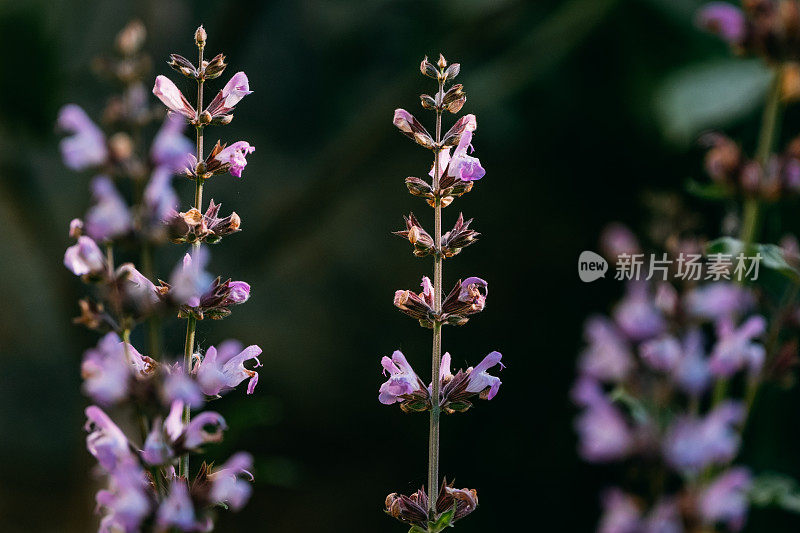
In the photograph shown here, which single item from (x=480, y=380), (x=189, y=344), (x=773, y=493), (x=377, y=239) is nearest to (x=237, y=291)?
(x=189, y=344)

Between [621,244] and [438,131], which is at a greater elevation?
[438,131]

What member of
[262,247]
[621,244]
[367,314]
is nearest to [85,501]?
[262,247]

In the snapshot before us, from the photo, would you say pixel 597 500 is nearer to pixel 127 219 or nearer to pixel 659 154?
pixel 659 154

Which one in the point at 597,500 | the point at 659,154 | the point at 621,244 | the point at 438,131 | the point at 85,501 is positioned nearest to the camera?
the point at 621,244

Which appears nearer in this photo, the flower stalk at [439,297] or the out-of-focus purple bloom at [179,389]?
the out-of-focus purple bloom at [179,389]

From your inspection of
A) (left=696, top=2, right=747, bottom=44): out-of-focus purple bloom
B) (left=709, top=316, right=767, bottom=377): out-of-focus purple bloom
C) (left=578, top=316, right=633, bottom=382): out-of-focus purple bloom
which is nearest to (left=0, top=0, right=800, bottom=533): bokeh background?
(left=696, top=2, right=747, bottom=44): out-of-focus purple bloom

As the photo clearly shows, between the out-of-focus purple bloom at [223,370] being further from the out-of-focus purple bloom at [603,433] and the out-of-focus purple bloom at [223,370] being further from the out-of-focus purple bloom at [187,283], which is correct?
the out-of-focus purple bloom at [603,433]

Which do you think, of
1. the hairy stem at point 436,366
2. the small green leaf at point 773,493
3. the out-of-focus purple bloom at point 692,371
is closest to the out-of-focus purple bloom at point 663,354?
the out-of-focus purple bloom at point 692,371
